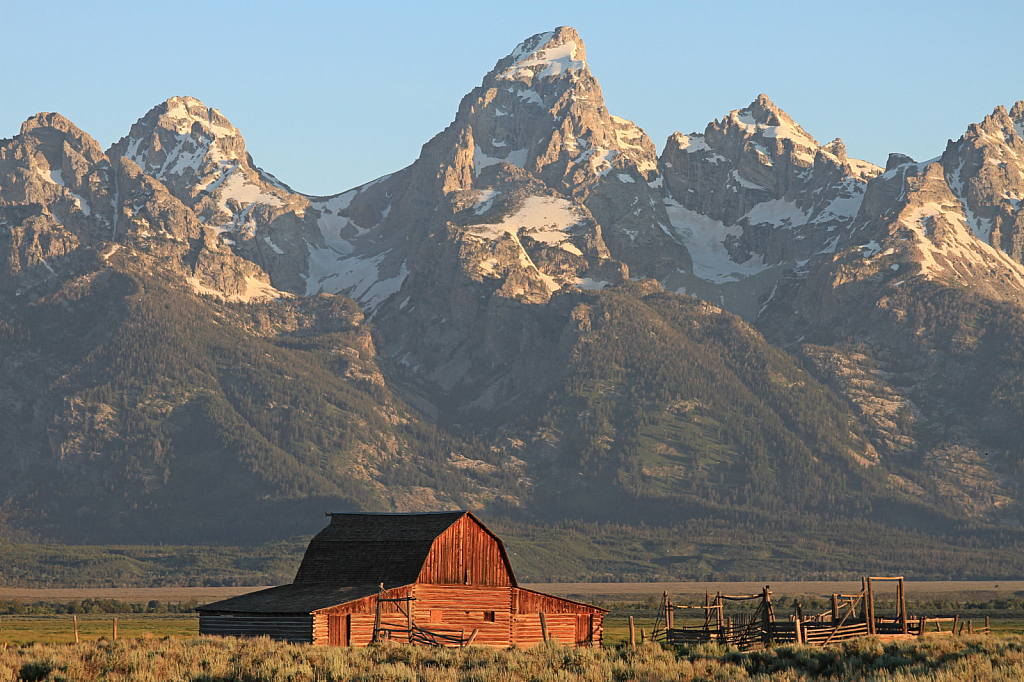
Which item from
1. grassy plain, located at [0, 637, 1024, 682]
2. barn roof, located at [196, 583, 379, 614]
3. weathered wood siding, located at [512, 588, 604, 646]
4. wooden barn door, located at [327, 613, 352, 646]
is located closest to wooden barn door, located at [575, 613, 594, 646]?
weathered wood siding, located at [512, 588, 604, 646]

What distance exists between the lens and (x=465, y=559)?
68.8 meters

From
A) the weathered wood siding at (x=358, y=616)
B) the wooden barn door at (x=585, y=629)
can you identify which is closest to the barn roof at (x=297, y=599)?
the weathered wood siding at (x=358, y=616)

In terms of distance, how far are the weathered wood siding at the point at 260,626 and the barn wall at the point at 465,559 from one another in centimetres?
728

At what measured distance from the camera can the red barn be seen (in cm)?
6231

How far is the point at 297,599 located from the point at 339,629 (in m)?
3.76

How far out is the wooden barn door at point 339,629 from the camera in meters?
61.2

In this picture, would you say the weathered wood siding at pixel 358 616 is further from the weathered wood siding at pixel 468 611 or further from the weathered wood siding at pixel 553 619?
the weathered wood siding at pixel 553 619

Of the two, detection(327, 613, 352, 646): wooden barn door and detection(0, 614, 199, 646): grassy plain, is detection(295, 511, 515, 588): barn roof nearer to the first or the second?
detection(327, 613, 352, 646): wooden barn door

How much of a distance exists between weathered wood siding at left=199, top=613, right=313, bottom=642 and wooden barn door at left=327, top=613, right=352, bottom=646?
1.12 m

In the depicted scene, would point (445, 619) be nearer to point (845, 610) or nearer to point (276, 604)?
point (276, 604)

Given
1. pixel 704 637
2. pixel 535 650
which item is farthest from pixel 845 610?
pixel 535 650

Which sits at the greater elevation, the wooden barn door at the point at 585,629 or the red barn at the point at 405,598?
the red barn at the point at 405,598

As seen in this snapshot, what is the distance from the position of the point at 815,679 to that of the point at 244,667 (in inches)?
792

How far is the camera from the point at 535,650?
5491cm
